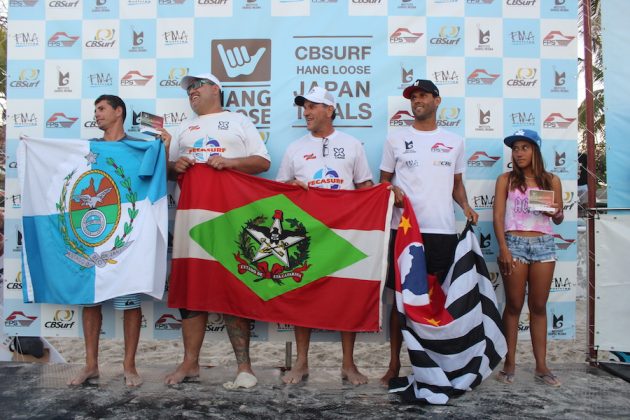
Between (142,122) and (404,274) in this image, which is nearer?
(404,274)

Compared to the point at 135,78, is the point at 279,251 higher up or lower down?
lower down

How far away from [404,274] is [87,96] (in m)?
3.13

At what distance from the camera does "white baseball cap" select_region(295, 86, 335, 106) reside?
4.07 m

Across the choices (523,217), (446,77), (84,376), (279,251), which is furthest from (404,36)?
(84,376)

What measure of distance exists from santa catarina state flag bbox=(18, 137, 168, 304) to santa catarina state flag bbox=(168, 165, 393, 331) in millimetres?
247

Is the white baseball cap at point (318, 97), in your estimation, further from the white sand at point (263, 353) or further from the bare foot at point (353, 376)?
the white sand at point (263, 353)

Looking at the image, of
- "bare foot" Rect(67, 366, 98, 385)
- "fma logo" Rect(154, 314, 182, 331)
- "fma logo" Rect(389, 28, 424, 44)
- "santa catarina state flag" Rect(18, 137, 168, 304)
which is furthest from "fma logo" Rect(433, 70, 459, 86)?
"bare foot" Rect(67, 366, 98, 385)

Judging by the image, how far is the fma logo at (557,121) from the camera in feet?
14.5

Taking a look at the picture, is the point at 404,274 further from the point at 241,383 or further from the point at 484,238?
the point at 241,383

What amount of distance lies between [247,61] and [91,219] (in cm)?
185

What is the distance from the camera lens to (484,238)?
4.41 m

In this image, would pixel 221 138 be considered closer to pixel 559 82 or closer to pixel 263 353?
pixel 263 353

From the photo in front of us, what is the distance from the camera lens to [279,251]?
13.0ft

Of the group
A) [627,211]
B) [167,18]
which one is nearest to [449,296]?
[627,211]
